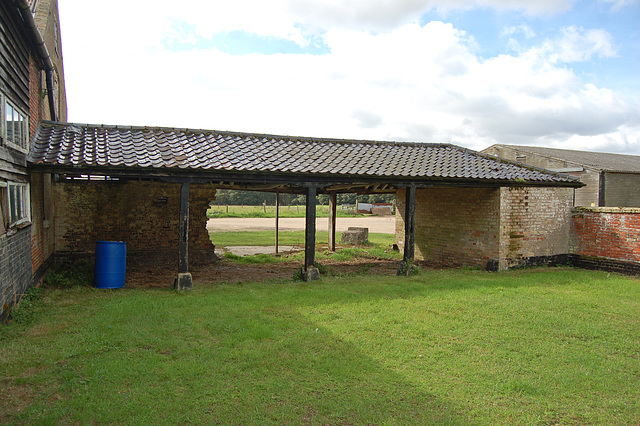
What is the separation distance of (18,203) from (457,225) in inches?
430

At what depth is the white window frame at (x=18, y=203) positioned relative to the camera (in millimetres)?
5996

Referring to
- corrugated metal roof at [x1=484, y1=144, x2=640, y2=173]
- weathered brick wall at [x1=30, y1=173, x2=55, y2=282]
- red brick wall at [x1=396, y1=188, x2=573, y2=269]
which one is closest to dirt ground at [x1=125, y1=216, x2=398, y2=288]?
weathered brick wall at [x1=30, y1=173, x2=55, y2=282]

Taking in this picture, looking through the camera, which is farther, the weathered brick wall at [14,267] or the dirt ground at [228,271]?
the dirt ground at [228,271]

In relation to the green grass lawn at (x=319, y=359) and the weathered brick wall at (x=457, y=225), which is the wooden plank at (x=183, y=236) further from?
the weathered brick wall at (x=457, y=225)

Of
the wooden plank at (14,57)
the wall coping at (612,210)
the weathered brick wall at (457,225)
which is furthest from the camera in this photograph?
the weathered brick wall at (457,225)

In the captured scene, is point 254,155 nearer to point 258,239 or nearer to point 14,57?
point 14,57

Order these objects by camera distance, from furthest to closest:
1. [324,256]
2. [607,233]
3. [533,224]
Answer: [324,256]
[533,224]
[607,233]

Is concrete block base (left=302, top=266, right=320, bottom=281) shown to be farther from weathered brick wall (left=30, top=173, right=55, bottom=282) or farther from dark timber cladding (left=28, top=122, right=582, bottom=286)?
weathered brick wall (left=30, top=173, right=55, bottom=282)

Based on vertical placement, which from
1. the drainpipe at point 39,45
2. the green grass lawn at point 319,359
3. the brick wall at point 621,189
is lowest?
the green grass lawn at point 319,359

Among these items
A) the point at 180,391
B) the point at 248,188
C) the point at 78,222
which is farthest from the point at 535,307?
the point at 78,222

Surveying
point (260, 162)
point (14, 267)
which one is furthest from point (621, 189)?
point (14, 267)

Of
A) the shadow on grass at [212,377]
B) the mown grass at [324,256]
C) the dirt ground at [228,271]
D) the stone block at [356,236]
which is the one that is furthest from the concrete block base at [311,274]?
the stone block at [356,236]

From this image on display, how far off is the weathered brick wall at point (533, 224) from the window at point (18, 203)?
Answer: 423 inches

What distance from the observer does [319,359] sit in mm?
4898
